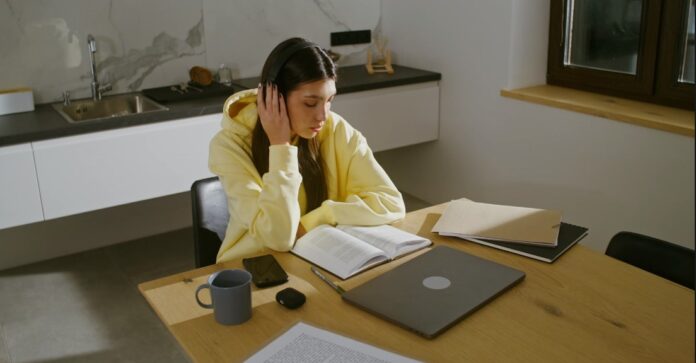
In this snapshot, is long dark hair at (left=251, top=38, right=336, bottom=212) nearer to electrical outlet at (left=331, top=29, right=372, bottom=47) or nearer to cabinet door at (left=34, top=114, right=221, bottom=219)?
cabinet door at (left=34, top=114, right=221, bottom=219)

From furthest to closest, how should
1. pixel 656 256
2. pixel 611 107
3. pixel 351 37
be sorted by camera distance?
pixel 351 37 < pixel 611 107 < pixel 656 256

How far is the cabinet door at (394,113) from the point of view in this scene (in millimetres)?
3434

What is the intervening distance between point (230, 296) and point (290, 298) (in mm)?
137

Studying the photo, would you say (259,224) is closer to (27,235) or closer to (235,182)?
(235,182)

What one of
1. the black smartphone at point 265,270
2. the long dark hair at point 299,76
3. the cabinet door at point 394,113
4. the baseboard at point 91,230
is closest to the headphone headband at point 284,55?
the long dark hair at point 299,76

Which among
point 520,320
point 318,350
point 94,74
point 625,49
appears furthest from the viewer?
point 94,74

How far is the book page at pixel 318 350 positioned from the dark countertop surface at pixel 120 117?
71.7 inches

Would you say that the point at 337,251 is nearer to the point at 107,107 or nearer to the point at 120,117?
the point at 120,117

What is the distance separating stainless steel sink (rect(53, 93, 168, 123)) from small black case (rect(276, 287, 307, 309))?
1916 millimetres

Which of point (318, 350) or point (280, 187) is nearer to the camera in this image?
point (318, 350)

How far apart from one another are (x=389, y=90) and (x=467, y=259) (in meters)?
2.07

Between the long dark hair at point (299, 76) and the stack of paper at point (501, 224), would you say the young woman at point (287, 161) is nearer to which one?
the long dark hair at point (299, 76)

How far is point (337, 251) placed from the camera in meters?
1.60

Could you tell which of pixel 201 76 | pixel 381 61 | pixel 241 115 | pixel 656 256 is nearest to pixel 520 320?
pixel 656 256
